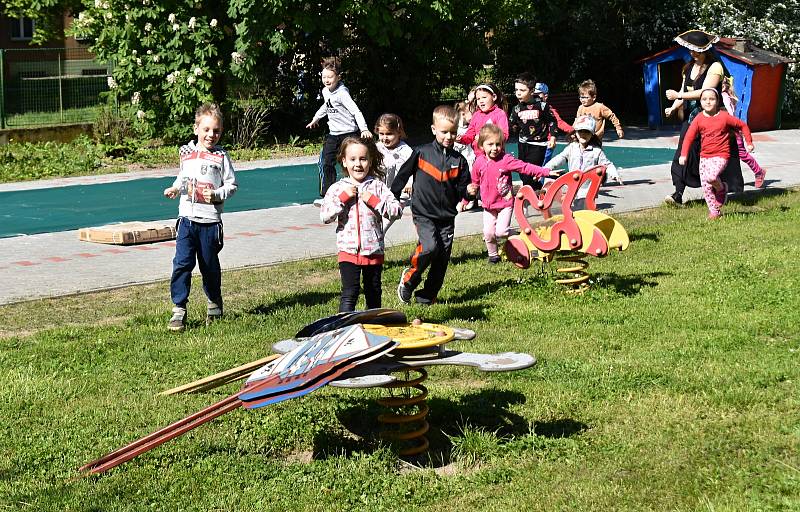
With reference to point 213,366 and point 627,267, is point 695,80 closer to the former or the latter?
point 627,267

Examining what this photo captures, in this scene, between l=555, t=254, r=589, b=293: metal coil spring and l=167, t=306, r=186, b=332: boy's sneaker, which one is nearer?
l=167, t=306, r=186, b=332: boy's sneaker

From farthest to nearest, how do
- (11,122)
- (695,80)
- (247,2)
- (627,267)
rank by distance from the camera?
1. (11,122)
2. (247,2)
3. (695,80)
4. (627,267)

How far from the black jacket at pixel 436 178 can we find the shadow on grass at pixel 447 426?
2824 millimetres

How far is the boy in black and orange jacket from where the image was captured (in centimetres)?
905

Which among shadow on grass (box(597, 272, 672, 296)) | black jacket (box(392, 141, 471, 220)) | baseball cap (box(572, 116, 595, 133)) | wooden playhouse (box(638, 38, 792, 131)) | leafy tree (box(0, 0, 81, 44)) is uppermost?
Answer: leafy tree (box(0, 0, 81, 44))

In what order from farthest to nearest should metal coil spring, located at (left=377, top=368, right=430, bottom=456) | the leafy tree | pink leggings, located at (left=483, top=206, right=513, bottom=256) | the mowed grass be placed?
the leafy tree → pink leggings, located at (left=483, top=206, right=513, bottom=256) → metal coil spring, located at (left=377, top=368, right=430, bottom=456) → the mowed grass

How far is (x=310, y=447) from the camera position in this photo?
5.93 metres

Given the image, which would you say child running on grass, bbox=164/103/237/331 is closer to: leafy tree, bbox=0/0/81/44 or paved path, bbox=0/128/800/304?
paved path, bbox=0/128/800/304

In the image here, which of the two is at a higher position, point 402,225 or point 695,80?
point 695,80

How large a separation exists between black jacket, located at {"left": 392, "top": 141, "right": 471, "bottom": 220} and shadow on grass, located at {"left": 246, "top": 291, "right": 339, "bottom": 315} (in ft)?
3.79

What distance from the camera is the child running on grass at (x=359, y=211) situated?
7.49 meters

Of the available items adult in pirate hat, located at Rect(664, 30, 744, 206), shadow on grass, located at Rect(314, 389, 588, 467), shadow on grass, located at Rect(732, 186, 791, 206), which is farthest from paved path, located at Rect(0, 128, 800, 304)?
shadow on grass, located at Rect(314, 389, 588, 467)

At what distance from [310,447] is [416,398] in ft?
2.04

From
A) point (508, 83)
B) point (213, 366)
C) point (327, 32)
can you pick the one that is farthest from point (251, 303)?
point (508, 83)
